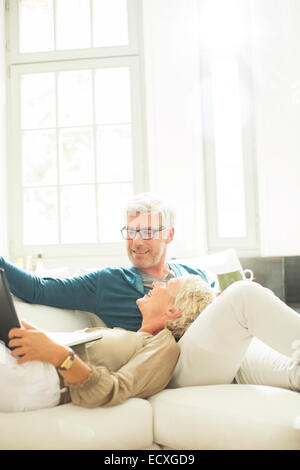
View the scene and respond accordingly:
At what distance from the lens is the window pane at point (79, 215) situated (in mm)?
3457

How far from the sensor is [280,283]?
9.31 ft

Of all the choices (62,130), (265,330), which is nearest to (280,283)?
(265,330)

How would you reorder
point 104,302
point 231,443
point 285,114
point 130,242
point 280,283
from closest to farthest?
1. point 231,443
2. point 104,302
3. point 130,242
4. point 280,283
5. point 285,114

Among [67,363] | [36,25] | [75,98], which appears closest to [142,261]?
[67,363]

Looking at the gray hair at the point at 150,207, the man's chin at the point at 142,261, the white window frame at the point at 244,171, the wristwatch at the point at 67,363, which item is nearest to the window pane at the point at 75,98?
the white window frame at the point at 244,171

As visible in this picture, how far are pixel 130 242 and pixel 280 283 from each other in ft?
4.14

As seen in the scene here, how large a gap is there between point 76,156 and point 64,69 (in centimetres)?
68

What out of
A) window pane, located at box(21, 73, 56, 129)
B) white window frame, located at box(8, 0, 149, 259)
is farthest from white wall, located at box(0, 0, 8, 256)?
window pane, located at box(21, 73, 56, 129)

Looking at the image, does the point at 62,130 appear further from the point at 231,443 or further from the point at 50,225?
the point at 231,443

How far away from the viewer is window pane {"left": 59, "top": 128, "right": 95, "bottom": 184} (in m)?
3.47

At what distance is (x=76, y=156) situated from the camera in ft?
11.4

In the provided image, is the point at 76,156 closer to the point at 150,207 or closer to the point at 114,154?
the point at 114,154

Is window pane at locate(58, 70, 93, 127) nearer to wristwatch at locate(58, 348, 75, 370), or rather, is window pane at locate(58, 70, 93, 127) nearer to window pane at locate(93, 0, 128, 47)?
window pane at locate(93, 0, 128, 47)

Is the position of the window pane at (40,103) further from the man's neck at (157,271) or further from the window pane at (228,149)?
the man's neck at (157,271)
